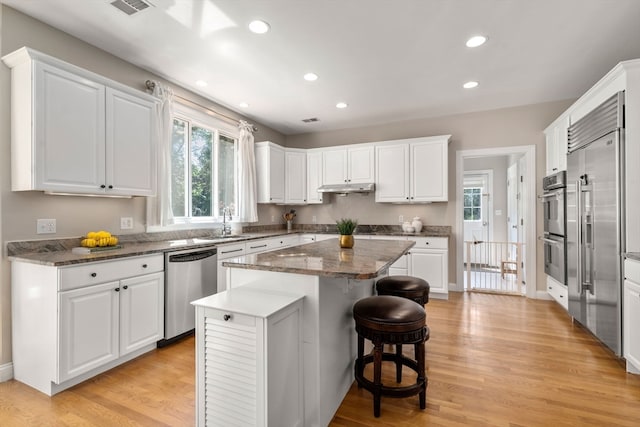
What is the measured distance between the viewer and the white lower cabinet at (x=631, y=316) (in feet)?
7.09

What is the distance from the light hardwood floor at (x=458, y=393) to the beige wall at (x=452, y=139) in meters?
2.07

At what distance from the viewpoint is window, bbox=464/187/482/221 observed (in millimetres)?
7020

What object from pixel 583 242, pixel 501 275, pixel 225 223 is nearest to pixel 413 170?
pixel 583 242

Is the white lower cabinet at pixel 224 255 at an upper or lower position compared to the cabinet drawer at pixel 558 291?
upper

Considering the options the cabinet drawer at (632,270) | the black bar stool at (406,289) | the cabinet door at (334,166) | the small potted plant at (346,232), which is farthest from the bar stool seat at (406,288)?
the cabinet door at (334,166)

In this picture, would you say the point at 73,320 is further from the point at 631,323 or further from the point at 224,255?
the point at 631,323

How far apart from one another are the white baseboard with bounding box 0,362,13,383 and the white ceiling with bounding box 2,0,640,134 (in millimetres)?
2626

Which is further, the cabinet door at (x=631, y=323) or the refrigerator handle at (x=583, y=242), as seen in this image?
the refrigerator handle at (x=583, y=242)

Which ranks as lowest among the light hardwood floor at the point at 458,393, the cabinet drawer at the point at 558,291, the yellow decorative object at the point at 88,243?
the light hardwood floor at the point at 458,393

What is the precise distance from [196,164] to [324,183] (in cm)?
212

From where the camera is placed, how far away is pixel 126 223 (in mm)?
2984

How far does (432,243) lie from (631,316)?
2203 millimetres

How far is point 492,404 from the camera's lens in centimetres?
193

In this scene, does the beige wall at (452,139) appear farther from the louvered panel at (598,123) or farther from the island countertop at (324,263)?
the island countertop at (324,263)
